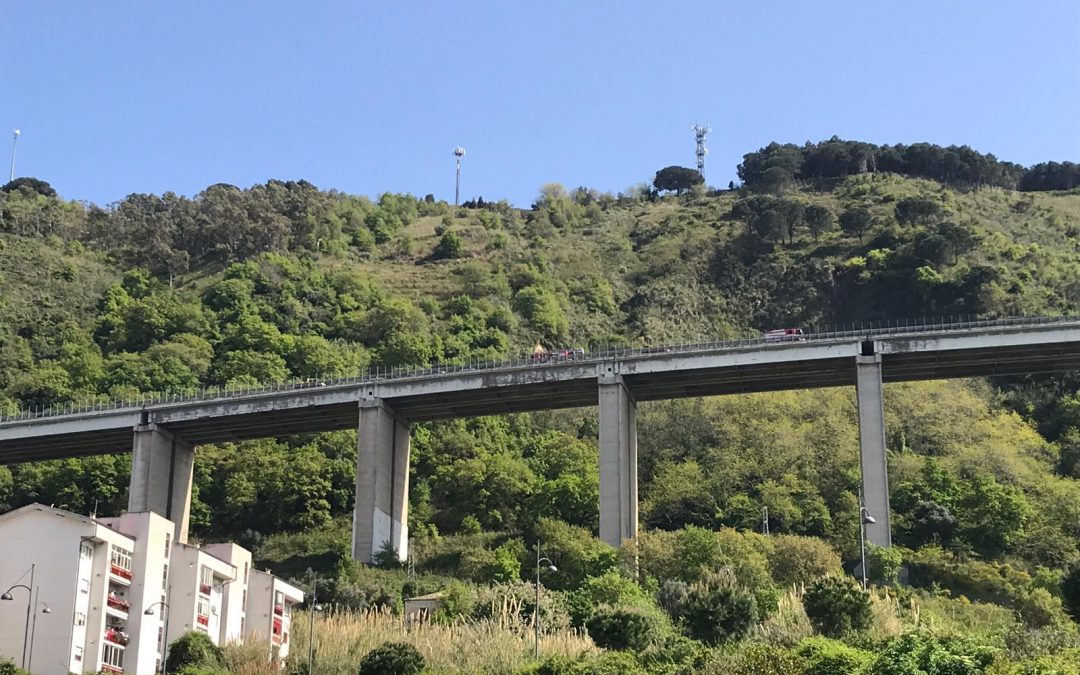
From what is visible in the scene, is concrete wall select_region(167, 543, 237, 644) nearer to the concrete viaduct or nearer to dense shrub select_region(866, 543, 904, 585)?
the concrete viaduct

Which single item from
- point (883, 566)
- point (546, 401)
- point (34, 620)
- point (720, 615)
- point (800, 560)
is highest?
point (546, 401)

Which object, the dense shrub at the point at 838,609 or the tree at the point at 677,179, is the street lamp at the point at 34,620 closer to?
the dense shrub at the point at 838,609

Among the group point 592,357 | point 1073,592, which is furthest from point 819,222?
point 1073,592

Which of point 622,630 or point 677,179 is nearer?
point 622,630

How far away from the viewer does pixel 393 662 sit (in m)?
46.6

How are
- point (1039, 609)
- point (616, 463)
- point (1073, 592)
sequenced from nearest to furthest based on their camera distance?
point (1073, 592), point (1039, 609), point (616, 463)

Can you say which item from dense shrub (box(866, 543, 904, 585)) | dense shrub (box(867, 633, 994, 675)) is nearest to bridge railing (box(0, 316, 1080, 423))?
dense shrub (box(866, 543, 904, 585))

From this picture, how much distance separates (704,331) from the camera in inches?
A: 5133

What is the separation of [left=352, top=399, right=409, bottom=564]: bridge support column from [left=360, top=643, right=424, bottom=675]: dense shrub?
35569 mm

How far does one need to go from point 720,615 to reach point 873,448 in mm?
28709

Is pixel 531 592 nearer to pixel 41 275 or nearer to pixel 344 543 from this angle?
pixel 344 543

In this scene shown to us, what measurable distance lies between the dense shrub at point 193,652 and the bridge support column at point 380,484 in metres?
28.8

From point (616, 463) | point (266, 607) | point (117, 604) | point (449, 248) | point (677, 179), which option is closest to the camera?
point (117, 604)

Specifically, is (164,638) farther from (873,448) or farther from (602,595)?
(873,448)
